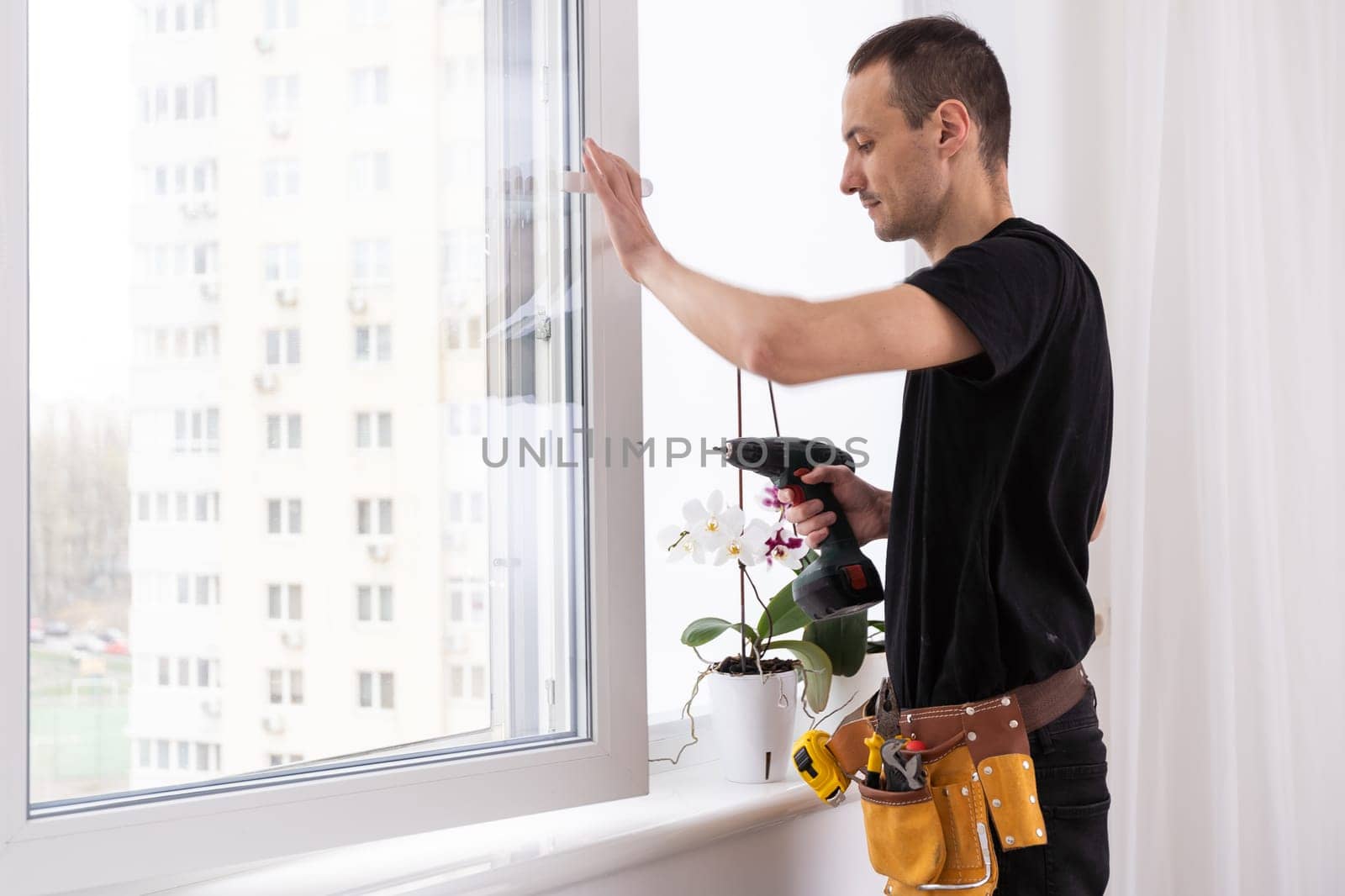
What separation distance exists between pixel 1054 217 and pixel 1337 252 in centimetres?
53

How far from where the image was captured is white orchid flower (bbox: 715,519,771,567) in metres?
1.27

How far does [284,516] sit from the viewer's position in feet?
3.36

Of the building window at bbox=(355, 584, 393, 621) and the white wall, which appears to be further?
the white wall

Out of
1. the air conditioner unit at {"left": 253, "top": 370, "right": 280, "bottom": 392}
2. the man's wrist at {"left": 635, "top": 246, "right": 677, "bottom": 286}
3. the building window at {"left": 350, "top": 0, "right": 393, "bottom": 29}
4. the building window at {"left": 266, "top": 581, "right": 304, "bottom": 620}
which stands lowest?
the building window at {"left": 266, "top": 581, "right": 304, "bottom": 620}

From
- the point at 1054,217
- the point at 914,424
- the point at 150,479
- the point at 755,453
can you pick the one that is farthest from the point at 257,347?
the point at 1054,217

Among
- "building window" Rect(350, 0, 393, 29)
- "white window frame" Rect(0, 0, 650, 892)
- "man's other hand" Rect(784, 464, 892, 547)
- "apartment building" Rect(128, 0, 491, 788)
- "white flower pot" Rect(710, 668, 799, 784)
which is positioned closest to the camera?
"white window frame" Rect(0, 0, 650, 892)

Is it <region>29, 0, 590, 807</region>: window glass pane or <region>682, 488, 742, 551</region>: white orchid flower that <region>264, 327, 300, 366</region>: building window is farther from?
<region>682, 488, 742, 551</region>: white orchid flower

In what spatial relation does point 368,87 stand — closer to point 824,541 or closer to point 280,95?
point 280,95

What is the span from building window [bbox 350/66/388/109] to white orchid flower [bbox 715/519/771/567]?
63 cm

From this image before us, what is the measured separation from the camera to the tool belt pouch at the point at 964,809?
39.5 inches

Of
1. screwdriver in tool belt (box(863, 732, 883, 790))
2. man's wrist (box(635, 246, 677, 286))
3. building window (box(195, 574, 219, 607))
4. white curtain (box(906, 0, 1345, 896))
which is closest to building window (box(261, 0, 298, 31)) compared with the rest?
man's wrist (box(635, 246, 677, 286))

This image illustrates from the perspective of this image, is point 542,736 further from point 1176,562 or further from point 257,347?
point 1176,562

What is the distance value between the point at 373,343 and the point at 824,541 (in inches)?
21.2

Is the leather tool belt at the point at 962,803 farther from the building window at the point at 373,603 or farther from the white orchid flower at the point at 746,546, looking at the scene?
the building window at the point at 373,603
